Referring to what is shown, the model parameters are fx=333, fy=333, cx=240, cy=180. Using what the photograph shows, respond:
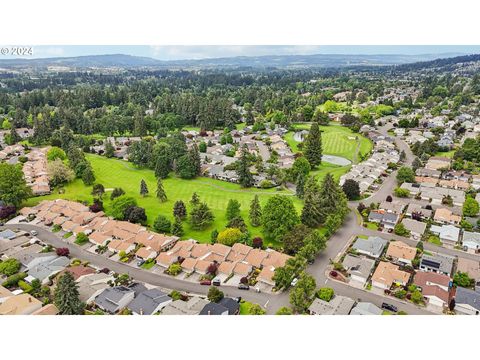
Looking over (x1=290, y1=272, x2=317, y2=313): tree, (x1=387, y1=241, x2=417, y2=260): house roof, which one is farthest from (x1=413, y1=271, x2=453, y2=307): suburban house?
(x1=290, y1=272, x2=317, y2=313): tree

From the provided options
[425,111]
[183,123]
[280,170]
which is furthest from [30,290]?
[425,111]

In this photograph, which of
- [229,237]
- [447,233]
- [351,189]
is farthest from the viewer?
[351,189]

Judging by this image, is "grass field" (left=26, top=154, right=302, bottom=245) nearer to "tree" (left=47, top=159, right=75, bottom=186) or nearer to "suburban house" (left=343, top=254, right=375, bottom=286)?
"tree" (left=47, top=159, right=75, bottom=186)

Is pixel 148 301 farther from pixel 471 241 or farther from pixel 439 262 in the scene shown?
pixel 471 241

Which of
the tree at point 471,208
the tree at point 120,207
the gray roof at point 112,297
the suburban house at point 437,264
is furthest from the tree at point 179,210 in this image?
the tree at point 471,208

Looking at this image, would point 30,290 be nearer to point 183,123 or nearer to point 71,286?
point 71,286

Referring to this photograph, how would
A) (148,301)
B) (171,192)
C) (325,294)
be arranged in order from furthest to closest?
(171,192) < (325,294) < (148,301)

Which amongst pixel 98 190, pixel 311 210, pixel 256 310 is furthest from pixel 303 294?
pixel 98 190

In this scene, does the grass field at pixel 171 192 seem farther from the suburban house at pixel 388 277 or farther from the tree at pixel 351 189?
the suburban house at pixel 388 277
